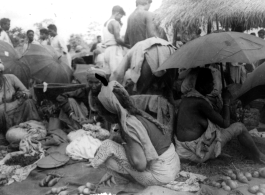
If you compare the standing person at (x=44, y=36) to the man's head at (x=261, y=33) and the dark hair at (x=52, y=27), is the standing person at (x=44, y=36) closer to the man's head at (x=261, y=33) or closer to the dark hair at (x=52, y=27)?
the dark hair at (x=52, y=27)

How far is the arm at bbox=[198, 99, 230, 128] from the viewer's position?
381 cm

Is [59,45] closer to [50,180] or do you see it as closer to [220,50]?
[50,180]

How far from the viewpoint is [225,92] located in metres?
3.95

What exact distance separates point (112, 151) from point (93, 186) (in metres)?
0.54

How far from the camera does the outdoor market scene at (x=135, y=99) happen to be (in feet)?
12.0

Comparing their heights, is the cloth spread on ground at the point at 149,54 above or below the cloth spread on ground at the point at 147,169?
above

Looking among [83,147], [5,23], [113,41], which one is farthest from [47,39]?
[83,147]

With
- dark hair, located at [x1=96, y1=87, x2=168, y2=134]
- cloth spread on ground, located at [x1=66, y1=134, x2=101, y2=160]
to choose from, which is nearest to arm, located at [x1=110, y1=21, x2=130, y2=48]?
dark hair, located at [x1=96, y1=87, x2=168, y2=134]

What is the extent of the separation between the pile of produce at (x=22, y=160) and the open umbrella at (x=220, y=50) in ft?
6.80

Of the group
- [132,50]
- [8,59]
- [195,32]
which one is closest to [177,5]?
[195,32]

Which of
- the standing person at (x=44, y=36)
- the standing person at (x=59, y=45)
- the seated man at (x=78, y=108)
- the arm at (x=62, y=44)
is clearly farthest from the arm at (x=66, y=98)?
the standing person at (x=44, y=36)

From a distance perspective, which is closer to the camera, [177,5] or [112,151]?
[112,151]

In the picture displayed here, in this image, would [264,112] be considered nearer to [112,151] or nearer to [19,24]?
[112,151]

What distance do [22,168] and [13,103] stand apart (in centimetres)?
96
